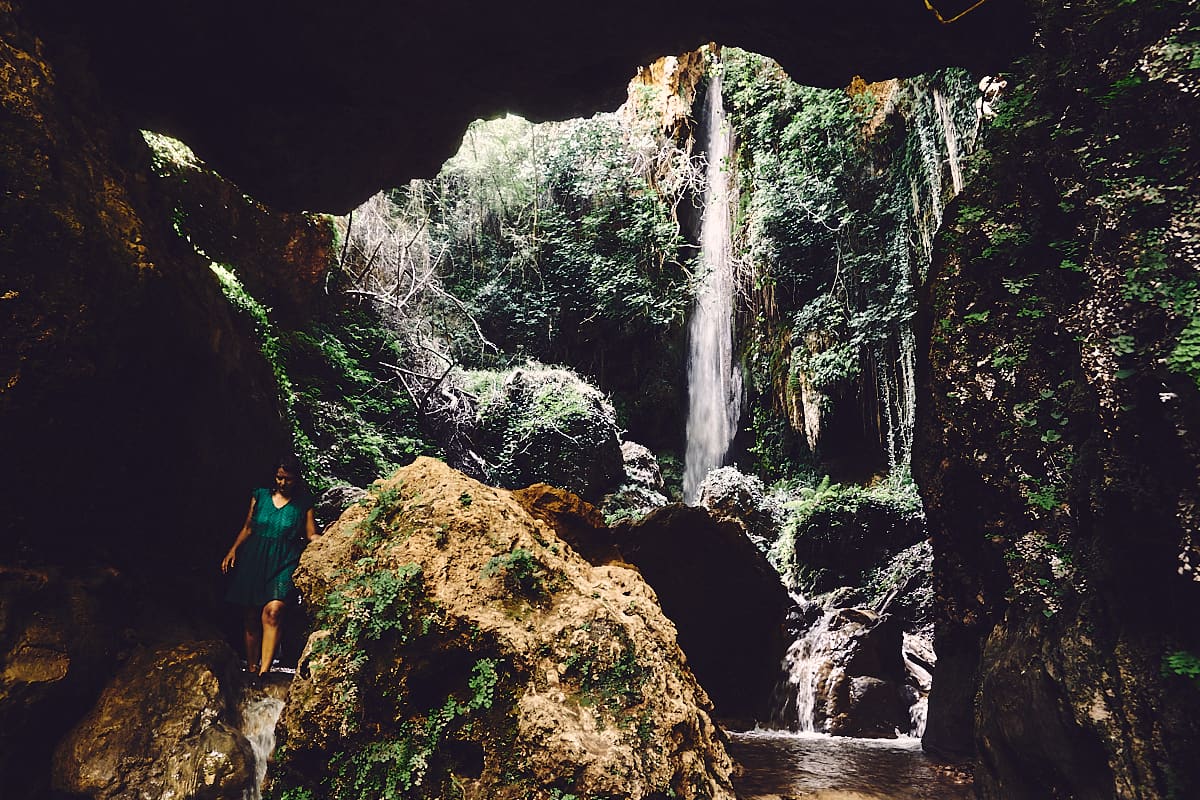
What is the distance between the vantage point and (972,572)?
577 cm

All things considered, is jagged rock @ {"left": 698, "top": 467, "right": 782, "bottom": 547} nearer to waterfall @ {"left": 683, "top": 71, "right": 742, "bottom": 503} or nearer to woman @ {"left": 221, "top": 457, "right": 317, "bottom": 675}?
waterfall @ {"left": 683, "top": 71, "right": 742, "bottom": 503}

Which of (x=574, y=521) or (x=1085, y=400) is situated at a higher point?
(x=1085, y=400)

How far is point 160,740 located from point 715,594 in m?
5.88

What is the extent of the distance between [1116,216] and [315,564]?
16.2 ft

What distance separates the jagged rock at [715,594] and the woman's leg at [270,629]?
4045 millimetres

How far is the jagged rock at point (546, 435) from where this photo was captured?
12.3m

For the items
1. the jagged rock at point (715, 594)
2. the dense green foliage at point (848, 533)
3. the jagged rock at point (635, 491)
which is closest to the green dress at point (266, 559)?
the jagged rock at point (715, 594)

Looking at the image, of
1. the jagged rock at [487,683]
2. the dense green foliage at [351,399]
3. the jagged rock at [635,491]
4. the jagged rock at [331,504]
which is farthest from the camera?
the jagged rock at [635,491]

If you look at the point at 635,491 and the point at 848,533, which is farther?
the point at 635,491

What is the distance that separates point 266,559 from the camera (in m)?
5.40

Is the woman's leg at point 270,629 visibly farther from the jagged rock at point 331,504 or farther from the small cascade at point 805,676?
the small cascade at point 805,676

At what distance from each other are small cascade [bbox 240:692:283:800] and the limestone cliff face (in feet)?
15.7

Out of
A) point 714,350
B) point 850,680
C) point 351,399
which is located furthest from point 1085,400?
point 714,350

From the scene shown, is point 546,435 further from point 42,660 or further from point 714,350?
point 42,660
